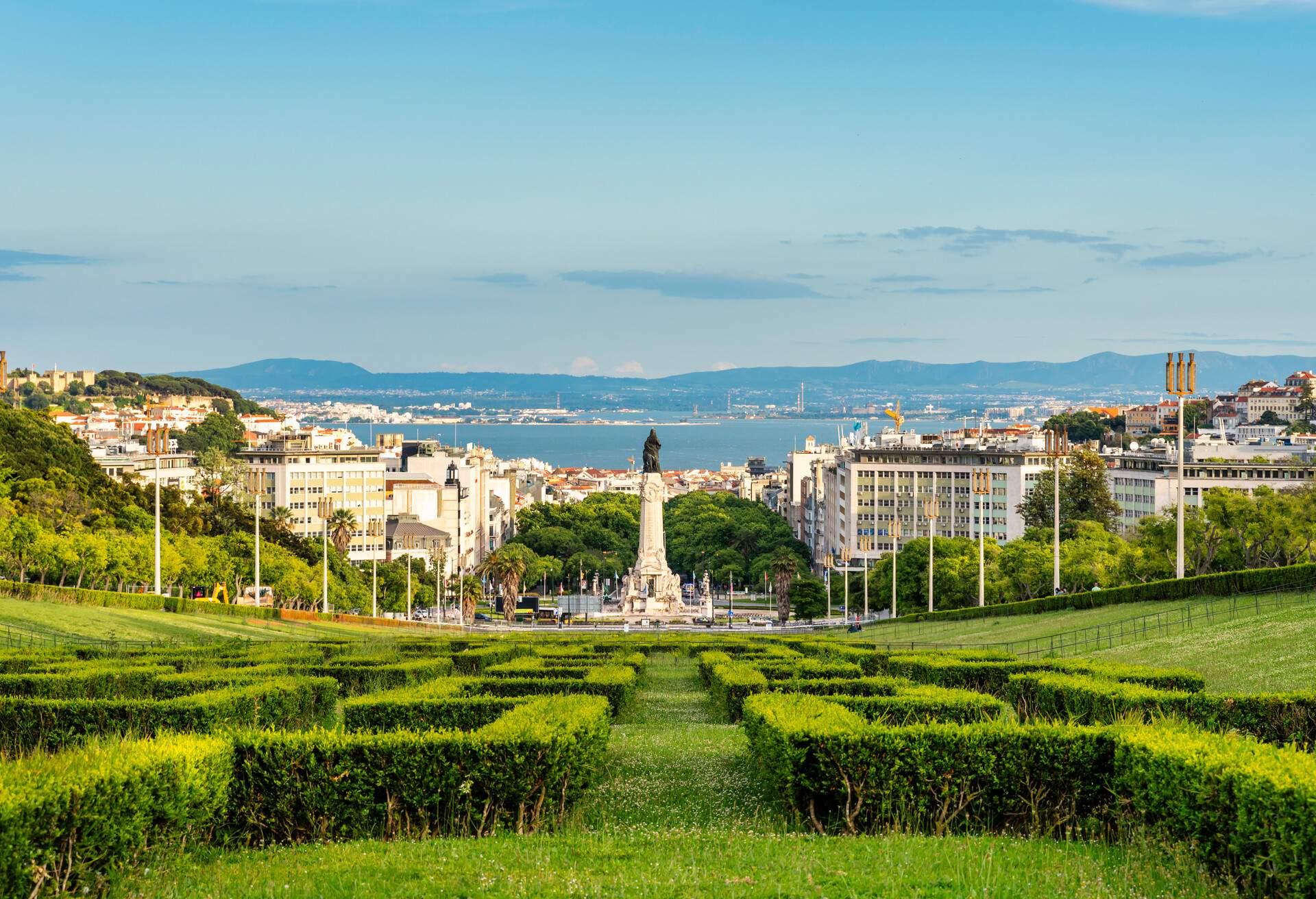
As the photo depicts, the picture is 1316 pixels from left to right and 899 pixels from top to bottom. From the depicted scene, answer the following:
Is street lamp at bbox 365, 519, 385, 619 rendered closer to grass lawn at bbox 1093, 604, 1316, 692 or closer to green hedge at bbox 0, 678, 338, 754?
grass lawn at bbox 1093, 604, 1316, 692

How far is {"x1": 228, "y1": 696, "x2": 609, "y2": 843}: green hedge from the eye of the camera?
15.6 metres

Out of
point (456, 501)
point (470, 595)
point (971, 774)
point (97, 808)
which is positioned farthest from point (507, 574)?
point (97, 808)

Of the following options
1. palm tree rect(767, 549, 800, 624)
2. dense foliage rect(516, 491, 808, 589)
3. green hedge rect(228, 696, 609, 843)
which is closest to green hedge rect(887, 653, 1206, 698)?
green hedge rect(228, 696, 609, 843)

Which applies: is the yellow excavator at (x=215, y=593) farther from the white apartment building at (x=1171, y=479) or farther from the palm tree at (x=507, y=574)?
the white apartment building at (x=1171, y=479)

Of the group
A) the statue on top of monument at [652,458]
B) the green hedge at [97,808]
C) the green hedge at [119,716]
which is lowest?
the green hedge at [119,716]

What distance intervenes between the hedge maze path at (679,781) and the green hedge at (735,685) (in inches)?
15.0

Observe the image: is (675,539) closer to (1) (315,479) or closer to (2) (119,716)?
(1) (315,479)

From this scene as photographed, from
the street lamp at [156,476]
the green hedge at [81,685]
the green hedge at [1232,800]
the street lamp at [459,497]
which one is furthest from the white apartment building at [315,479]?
the green hedge at [1232,800]

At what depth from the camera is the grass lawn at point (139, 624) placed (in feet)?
145

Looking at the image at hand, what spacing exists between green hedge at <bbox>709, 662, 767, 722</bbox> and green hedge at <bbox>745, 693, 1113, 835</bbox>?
8.48 m

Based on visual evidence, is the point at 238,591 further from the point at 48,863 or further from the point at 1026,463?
the point at 1026,463

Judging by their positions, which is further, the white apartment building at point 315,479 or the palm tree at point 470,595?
the white apartment building at point 315,479

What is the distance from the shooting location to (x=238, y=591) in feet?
282

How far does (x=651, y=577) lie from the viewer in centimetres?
10825
